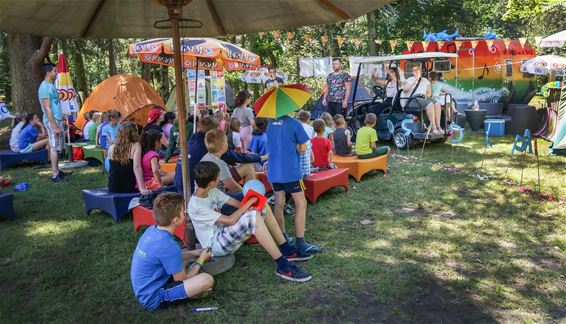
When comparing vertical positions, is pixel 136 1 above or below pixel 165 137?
above

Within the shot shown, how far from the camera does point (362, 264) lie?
14.2 ft

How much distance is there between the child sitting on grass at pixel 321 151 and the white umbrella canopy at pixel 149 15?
262cm

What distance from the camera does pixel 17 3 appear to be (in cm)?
314

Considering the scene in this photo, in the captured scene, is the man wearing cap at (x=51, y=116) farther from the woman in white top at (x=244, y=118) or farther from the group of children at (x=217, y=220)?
the group of children at (x=217, y=220)

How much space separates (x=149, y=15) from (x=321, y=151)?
3.36 metres

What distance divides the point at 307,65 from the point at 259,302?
17.9 meters

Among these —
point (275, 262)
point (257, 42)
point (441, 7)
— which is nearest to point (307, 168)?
point (275, 262)

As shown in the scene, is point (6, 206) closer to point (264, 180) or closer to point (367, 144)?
point (264, 180)

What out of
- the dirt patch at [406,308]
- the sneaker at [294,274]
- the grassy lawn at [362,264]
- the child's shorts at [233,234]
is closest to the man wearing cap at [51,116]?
the grassy lawn at [362,264]

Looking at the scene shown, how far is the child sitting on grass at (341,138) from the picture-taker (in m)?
7.86

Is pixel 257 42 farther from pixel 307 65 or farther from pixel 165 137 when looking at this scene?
pixel 165 137

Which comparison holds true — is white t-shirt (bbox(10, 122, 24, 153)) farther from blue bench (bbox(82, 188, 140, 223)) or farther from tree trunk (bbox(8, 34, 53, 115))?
blue bench (bbox(82, 188, 140, 223))

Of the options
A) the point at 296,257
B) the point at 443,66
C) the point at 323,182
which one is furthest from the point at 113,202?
the point at 443,66

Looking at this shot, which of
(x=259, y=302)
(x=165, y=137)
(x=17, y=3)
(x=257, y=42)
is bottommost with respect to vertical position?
(x=259, y=302)
